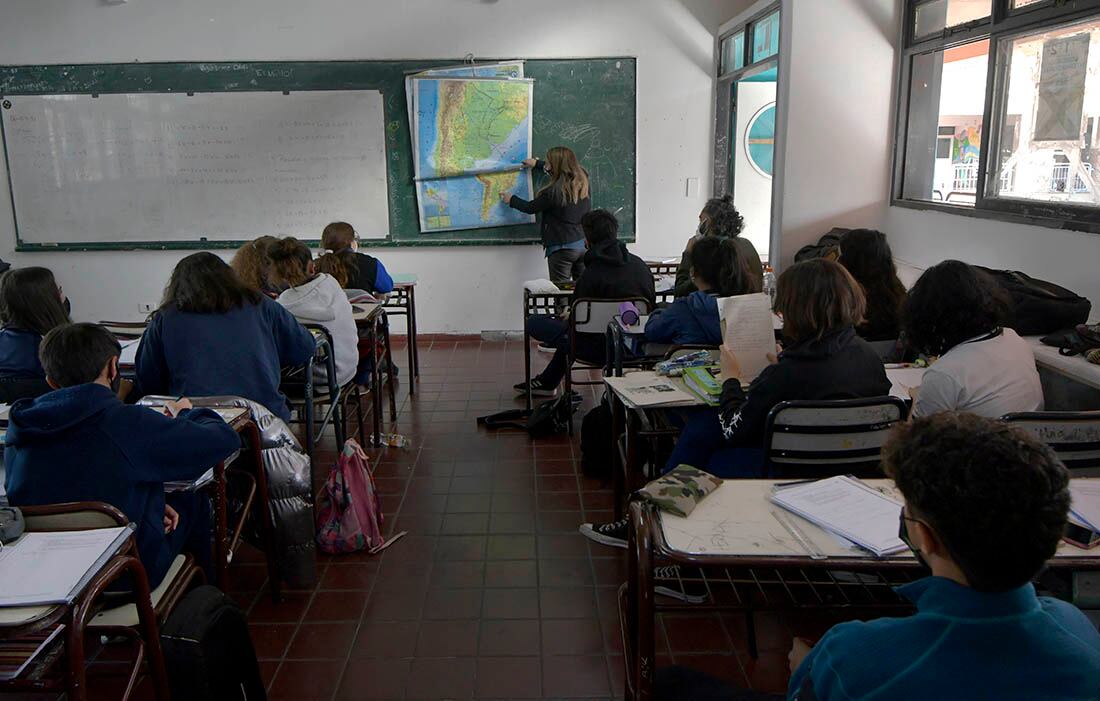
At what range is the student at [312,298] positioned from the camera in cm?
354

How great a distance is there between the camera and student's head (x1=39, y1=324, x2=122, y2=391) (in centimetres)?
190

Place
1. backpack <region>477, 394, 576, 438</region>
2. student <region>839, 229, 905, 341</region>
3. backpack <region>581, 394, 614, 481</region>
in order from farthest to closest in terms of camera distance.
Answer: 1. backpack <region>477, 394, 576, 438</region>
2. backpack <region>581, 394, 614, 481</region>
3. student <region>839, 229, 905, 341</region>

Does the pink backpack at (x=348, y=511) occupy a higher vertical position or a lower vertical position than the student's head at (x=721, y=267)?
lower

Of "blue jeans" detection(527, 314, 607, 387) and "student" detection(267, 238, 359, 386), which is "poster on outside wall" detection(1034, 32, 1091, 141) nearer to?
"blue jeans" detection(527, 314, 607, 387)

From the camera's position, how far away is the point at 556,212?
19.9 ft

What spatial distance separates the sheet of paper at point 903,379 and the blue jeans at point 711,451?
0.50 meters

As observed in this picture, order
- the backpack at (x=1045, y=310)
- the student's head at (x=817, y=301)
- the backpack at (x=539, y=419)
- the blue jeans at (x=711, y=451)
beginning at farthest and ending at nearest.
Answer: the backpack at (x=539, y=419)
the backpack at (x=1045, y=310)
the blue jeans at (x=711, y=451)
the student's head at (x=817, y=301)

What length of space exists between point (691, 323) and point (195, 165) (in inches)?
181

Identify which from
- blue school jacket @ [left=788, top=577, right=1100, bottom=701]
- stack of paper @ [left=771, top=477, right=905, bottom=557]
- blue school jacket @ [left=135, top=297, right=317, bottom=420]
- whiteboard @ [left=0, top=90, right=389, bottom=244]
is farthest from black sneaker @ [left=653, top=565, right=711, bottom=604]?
whiteboard @ [left=0, top=90, right=389, bottom=244]

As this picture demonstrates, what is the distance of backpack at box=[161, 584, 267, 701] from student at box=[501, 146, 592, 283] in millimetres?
4241

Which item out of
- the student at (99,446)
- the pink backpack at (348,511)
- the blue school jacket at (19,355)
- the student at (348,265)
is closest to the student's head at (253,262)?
the student at (348,265)

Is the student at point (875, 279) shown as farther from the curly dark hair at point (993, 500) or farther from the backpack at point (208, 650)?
the backpack at point (208, 650)

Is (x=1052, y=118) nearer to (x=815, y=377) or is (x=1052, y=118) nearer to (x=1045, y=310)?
(x=1045, y=310)

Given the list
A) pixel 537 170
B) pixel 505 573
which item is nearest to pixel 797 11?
pixel 537 170
